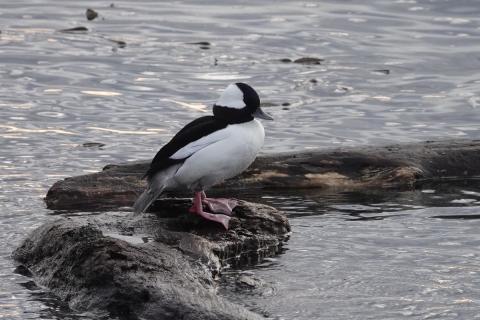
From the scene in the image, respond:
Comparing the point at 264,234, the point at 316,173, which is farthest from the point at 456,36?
the point at 264,234

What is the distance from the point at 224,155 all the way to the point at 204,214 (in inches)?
16.8

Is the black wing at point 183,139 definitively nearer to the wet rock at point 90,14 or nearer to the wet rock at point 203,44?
the wet rock at point 203,44

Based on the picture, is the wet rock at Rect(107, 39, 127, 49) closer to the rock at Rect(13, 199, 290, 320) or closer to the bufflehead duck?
the rock at Rect(13, 199, 290, 320)

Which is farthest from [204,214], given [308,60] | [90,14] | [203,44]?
[90,14]

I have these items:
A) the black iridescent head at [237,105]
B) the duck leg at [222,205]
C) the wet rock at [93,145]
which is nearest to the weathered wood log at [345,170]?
the duck leg at [222,205]

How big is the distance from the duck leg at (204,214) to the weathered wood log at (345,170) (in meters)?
1.29

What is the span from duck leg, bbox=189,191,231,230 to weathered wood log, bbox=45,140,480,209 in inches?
50.6

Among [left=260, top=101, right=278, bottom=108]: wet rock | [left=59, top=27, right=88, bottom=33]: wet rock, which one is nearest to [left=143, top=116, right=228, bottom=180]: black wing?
[left=260, top=101, right=278, bottom=108]: wet rock

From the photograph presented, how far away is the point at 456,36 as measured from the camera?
1698 cm

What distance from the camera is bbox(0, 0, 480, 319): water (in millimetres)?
7617

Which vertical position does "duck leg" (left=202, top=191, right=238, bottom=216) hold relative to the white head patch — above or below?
below

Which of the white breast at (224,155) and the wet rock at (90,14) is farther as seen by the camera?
the wet rock at (90,14)

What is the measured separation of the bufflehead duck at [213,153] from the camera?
8.21 meters

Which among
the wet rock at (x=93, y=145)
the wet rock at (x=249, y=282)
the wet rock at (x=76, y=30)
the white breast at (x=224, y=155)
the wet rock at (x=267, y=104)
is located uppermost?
the wet rock at (x=76, y=30)
